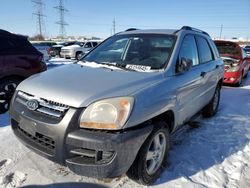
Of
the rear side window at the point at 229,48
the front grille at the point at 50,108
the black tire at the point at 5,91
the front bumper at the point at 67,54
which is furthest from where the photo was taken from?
the front bumper at the point at 67,54

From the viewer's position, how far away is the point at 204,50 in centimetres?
480

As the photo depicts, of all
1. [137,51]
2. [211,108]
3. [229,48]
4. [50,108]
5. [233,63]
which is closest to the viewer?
[50,108]

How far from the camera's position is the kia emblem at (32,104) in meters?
2.64

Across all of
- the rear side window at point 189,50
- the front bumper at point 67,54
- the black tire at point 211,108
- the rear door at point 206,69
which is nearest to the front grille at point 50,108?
the rear side window at point 189,50

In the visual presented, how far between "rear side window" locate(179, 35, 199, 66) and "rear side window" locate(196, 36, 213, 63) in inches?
10.8

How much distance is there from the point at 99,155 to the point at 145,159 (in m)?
0.58

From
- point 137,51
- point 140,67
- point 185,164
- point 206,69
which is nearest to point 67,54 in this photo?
point 206,69

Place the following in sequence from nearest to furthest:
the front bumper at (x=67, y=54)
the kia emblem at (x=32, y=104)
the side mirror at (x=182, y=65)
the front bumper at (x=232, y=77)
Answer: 1. the kia emblem at (x=32, y=104)
2. the side mirror at (x=182, y=65)
3. the front bumper at (x=232, y=77)
4. the front bumper at (x=67, y=54)

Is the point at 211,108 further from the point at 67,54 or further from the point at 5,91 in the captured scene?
the point at 67,54

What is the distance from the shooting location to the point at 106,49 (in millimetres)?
4109

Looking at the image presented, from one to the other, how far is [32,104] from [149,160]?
1.41 metres

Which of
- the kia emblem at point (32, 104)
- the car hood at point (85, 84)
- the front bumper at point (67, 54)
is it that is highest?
the car hood at point (85, 84)

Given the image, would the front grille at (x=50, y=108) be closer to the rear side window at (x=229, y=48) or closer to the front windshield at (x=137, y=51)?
the front windshield at (x=137, y=51)

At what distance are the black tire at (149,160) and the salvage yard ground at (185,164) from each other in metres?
0.12
